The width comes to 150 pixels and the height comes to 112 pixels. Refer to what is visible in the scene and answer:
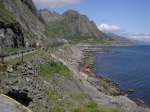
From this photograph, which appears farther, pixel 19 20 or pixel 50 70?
pixel 19 20

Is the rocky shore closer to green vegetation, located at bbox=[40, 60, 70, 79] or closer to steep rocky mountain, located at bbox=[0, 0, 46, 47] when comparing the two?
green vegetation, located at bbox=[40, 60, 70, 79]

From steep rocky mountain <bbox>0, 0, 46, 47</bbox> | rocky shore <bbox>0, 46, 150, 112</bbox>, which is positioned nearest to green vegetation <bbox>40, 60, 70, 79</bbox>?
rocky shore <bbox>0, 46, 150, 112</bbox>

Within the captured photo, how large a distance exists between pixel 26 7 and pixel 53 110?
365 feet

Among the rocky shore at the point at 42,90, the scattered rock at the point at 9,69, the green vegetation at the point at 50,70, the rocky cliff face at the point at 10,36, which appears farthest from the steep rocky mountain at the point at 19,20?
the scattered rock at the point at 9,69

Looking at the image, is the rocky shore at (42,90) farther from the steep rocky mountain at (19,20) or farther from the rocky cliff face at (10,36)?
the steep rocky mountain at (19,20)

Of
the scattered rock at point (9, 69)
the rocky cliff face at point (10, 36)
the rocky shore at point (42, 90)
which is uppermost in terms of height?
the rocky cliff face at point (10, 36)

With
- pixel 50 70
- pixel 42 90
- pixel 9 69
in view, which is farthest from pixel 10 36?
pixel 42 90

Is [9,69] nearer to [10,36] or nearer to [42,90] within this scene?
[42,90]

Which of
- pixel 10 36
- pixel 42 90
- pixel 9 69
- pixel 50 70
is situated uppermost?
pixel 10 36

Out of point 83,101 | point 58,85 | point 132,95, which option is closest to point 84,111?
point 83,101

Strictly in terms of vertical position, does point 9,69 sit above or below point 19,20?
below

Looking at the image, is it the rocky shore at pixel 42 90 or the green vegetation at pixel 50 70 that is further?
the green vegetation at pixel 50 70

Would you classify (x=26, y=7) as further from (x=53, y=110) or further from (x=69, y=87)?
(x=53, y=110)

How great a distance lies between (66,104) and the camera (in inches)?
1318
